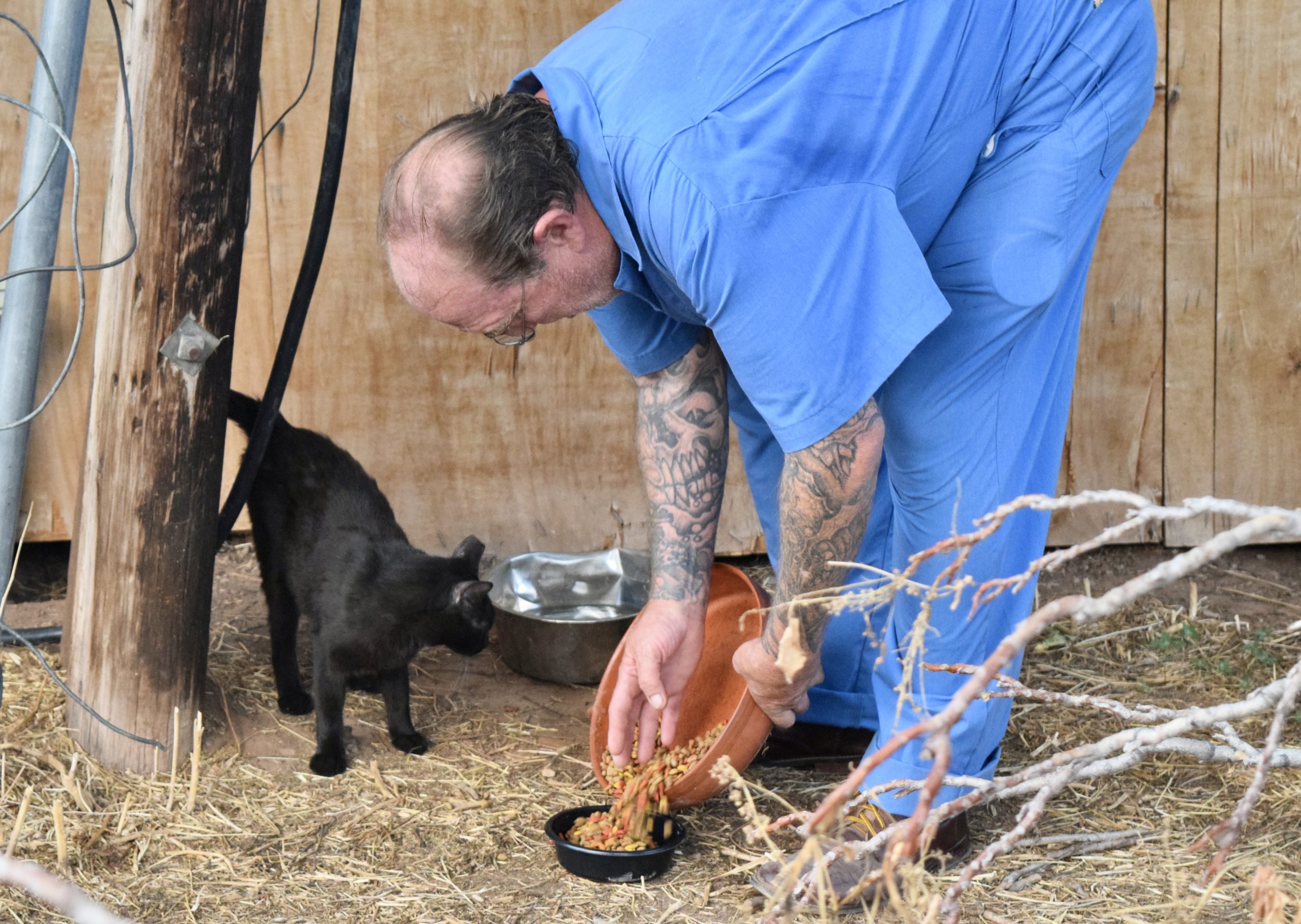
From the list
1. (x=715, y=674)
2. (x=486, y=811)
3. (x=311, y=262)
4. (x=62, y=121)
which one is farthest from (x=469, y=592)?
(x=62, y=121)

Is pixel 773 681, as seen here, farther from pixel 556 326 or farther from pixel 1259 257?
pixel 1259 257

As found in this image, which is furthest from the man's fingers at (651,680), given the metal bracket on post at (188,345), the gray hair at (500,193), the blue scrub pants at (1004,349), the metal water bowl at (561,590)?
the metal bracket on post at (188,345)

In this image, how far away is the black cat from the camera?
3.34 m

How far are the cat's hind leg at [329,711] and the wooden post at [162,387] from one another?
31 centimetres

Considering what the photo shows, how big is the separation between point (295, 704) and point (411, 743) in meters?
0.42

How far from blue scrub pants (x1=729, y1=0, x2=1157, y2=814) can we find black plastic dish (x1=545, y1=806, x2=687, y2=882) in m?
0.49

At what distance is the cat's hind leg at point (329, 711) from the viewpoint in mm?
3283

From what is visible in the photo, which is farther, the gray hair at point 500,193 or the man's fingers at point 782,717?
the man's fingers at point 782,717

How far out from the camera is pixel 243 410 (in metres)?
3.61

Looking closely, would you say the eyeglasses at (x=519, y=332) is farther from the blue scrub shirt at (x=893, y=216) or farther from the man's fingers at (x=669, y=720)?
the man's fingers at (x=669, y=720)

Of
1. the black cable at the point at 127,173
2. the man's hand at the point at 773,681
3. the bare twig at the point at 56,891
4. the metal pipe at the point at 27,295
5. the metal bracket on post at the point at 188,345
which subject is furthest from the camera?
the metal pipe at the point at 27,295

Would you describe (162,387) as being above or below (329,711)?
above

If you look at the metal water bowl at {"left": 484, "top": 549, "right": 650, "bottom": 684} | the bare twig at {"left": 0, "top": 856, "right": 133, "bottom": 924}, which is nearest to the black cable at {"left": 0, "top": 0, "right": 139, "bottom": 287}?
the metal water bowl at {"left": 484, "top": 549, "right": 650, "bottom": 684}

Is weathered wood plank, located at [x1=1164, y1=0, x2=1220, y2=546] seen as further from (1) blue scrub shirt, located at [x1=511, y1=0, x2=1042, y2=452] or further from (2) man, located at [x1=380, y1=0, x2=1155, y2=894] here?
(1) blue scrub shirt, located at [x1=511, y1=0, x2=1042, y2=452]
